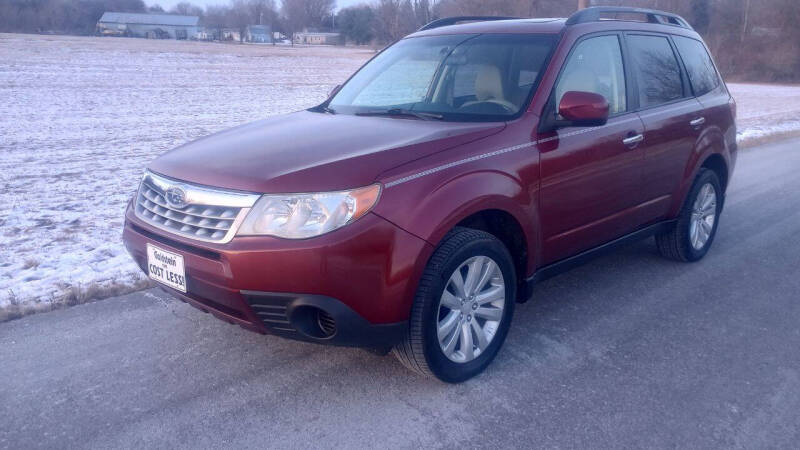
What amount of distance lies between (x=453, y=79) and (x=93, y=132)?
10124 millimetres

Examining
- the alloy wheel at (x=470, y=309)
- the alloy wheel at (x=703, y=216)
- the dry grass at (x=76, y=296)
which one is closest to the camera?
the alloy wheel at (x=470, y=309)

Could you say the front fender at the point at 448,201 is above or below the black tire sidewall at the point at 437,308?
above

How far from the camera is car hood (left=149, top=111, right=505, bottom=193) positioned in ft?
9.87

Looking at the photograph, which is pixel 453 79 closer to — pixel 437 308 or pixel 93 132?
pixel 437 308

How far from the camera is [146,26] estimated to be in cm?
9012

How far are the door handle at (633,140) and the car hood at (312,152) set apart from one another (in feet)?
3.66

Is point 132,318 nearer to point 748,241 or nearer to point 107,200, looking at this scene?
point 107,200

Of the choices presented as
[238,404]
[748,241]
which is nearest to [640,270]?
[748,241]

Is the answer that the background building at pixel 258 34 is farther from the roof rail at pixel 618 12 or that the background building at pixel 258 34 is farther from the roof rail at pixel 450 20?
the roof rail at pixel 618 12

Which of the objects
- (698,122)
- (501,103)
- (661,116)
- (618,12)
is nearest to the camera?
(501,103)

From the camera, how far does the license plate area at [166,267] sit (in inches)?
126

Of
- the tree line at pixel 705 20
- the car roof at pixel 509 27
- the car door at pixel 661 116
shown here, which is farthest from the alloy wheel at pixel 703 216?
the tree line at pixel 705 20

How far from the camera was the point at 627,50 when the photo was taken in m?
4.56

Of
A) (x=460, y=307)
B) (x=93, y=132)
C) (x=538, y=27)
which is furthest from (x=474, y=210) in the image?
(x=93, y=132)
